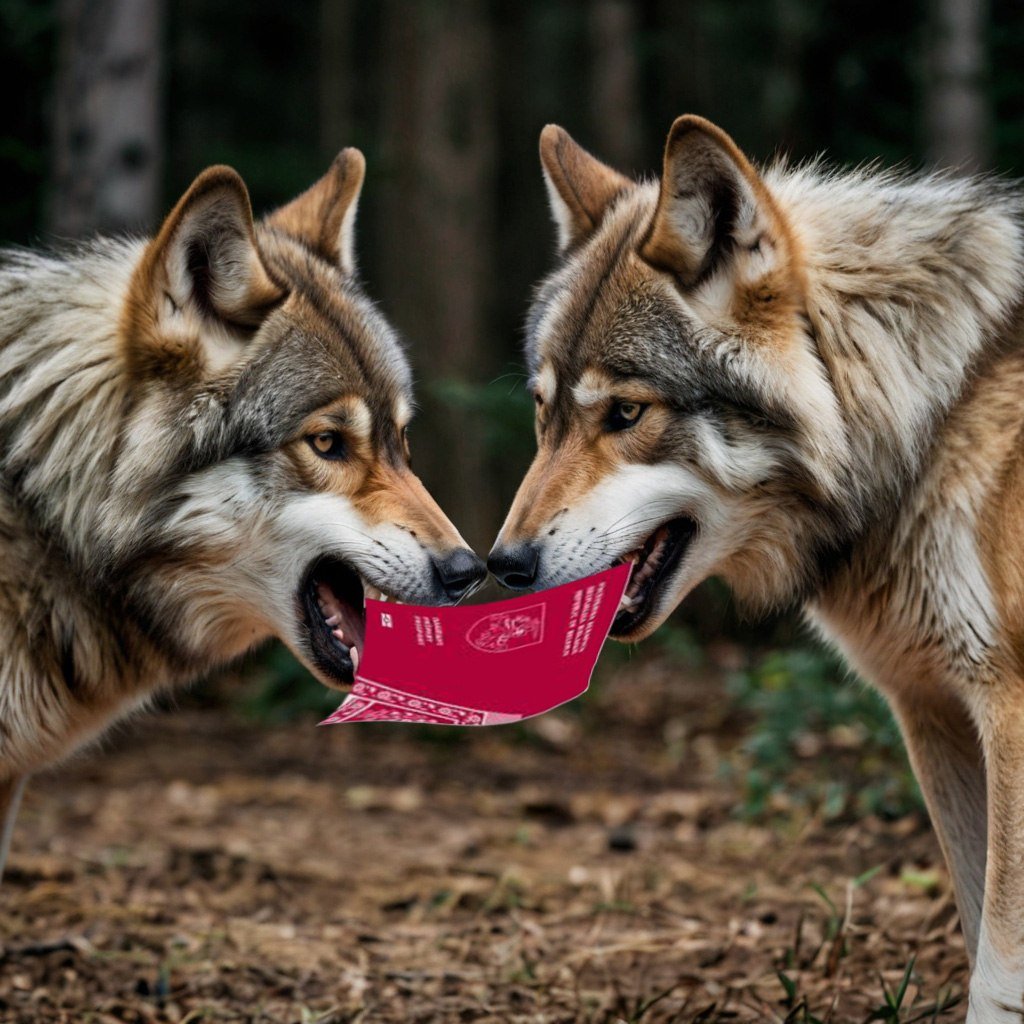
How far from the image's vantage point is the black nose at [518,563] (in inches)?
132

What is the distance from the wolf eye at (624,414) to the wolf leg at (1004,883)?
1.15 metres

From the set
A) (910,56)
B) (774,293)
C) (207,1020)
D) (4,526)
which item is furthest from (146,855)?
(910,56)

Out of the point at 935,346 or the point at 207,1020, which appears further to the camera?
the point at 207,1020

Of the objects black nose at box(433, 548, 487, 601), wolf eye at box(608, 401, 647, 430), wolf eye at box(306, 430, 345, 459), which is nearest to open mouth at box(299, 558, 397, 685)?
black nose at box(433, 548, 487, 601)

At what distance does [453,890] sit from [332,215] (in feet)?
8.61

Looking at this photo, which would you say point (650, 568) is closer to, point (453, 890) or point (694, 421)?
point (694, 421)

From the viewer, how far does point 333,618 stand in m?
3.55

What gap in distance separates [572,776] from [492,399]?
2.21 meters

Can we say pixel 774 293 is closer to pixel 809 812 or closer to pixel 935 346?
pixel 935 346

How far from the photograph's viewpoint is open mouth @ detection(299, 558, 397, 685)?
3500 millimetres

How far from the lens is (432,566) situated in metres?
3.41

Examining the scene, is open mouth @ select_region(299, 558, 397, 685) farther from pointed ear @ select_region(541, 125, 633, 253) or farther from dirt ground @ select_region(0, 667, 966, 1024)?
pointed ear @ select_region(541, 125, 633, 253)

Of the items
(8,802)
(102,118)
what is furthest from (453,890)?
(102,118)

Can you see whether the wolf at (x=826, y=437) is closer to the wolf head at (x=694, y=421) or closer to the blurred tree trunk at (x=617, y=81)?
the wolf head at (x=694, y=421)
